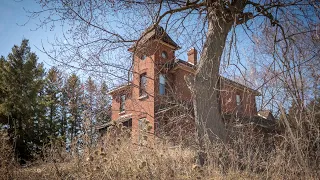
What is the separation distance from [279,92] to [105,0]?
4795 millimetres

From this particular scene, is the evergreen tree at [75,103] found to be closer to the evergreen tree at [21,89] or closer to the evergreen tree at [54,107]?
the evergreen tree at [21,89]

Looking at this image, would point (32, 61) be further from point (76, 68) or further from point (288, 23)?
point (288, 23)

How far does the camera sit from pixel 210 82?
18.3 feet

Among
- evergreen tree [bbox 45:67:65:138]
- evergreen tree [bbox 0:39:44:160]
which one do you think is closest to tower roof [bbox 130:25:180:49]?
evergreen tree [bbox 0:39:44:160]

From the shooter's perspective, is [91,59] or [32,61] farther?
[32,61]

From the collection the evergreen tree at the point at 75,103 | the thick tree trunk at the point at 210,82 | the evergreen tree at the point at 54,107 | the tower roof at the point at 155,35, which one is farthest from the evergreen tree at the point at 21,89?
the thick tree trunk at the point at 210,82

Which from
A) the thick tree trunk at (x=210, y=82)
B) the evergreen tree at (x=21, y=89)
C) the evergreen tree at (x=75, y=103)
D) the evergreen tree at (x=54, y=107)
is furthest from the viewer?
the evergreen tree at (x=54, y=107)

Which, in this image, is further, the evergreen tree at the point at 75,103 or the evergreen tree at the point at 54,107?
the evergreen tree at the point at 54,107

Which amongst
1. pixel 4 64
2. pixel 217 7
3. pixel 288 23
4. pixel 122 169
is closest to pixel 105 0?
pixel 217 7

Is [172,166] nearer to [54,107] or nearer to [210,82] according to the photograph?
[210,82]

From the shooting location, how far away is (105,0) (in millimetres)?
5297

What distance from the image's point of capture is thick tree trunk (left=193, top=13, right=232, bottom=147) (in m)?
5.65

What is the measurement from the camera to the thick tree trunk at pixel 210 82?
5648mm

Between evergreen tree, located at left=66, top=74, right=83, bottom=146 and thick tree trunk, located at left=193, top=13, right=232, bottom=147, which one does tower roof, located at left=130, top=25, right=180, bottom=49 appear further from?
evergreen tree, located at left=66, top=74, right=83, bottom=146
